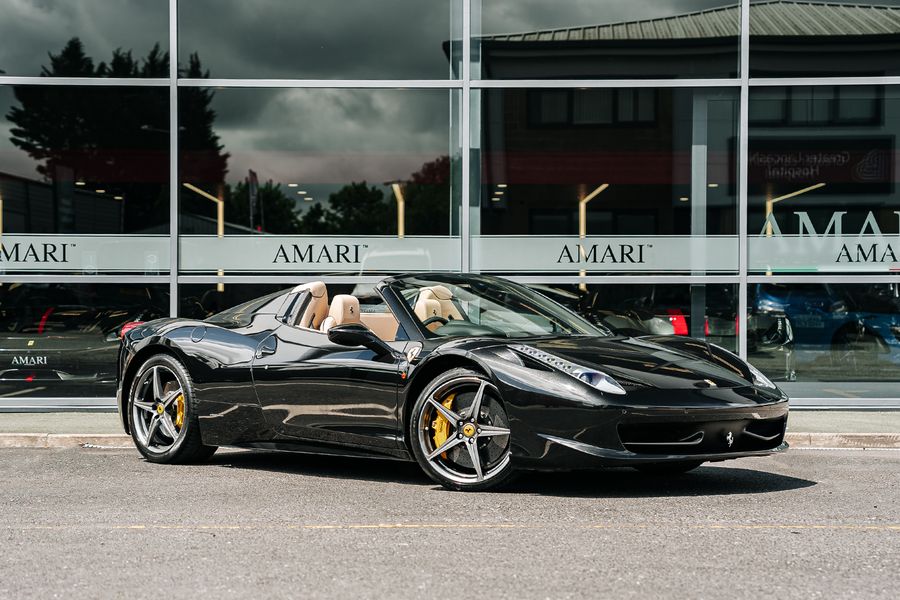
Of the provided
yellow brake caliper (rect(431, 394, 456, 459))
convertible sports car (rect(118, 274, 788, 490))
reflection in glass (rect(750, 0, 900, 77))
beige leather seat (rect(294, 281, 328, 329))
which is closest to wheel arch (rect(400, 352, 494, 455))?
convertible sports car (rect(118, 274, 788, 490))

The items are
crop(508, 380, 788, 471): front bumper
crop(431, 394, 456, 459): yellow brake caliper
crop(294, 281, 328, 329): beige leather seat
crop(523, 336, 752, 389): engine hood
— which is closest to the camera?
crop(508, 380, 788, 471): front bumper

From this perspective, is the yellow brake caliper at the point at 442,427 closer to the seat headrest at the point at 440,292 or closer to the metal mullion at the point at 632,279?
the seat headrest at the point at 440,292

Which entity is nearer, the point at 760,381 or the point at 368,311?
the point at 760,381

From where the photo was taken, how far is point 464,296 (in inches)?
305

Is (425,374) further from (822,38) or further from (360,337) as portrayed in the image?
(822,38)

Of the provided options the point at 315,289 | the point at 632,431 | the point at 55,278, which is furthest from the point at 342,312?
the point at 55,278

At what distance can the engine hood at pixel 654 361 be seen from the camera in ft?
21.4

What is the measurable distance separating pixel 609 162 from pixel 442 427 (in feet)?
21.4

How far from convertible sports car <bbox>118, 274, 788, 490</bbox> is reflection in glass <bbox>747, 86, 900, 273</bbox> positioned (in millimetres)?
5530

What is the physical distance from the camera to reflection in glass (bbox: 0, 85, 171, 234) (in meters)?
12.5

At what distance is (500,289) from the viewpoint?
795 centimetres

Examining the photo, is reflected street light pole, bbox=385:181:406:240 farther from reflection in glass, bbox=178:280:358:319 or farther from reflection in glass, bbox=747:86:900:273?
reflection in glass, bbox=747:86:900:273

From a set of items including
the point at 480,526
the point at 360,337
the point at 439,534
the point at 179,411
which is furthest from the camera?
the point at 179,411

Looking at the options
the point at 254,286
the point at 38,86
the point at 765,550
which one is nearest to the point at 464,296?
the point at 765,550
